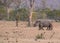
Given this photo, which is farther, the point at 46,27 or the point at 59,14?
the point at 59,14

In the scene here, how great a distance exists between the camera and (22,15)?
4634 cm

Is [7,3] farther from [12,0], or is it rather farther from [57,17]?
[57,17]

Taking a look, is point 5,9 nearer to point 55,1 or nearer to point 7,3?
point 7,3

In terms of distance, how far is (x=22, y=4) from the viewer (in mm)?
53844

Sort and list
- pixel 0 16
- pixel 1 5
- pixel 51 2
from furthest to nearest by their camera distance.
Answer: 1. pixel 51 2
2. pixel 1 5
3. pixel 0 16

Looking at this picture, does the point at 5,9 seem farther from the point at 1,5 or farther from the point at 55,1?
the point at 55,1

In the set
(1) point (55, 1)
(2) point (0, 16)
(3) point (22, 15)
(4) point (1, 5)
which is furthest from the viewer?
(1) point (55, 1)

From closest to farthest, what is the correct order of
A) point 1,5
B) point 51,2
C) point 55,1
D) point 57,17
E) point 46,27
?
point 46,27, point 57,17, point 1,5, point 55,1, point 51,2

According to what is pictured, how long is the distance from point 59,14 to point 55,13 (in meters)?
0.75

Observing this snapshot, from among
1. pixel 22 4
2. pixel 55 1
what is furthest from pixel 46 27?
pixel 55 1

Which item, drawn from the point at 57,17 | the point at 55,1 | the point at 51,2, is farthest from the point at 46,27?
the point at 51,2

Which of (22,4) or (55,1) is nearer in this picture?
(22,4)

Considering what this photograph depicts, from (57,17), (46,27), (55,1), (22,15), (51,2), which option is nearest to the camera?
(46,27)

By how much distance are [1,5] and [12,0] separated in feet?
8.59
